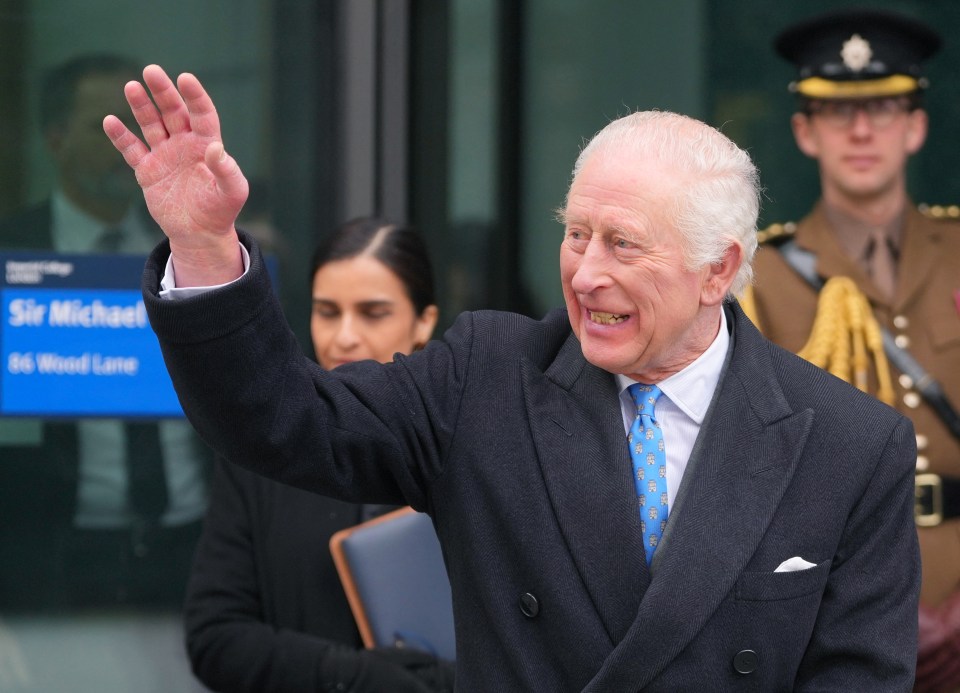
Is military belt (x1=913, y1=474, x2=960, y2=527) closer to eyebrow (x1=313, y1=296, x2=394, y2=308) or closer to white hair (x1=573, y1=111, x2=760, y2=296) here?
eyebrow (x1=313, y1=296, x2=394, y2=308)

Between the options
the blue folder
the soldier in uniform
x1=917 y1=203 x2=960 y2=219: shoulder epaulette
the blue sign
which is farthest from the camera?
the blue sign

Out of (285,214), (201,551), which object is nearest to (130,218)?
(285,214)

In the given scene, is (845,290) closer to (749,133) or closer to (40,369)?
(749,133)

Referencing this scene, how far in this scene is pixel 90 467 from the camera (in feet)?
14.1

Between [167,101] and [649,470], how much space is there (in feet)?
3.03

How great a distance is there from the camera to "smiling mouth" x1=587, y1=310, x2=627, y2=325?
231 cm

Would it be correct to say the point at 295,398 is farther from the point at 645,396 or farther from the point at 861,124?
the point at 861,124

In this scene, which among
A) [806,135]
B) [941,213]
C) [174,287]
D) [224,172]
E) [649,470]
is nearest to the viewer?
[224,172]

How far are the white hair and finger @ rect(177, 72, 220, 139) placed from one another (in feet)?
2.09

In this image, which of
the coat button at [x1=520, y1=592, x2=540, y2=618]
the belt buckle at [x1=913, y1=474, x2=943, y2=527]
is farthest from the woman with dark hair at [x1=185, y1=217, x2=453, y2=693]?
the belt buckle at [x1=913, y1=474, x2=943, y2=527]

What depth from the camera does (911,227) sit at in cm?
384

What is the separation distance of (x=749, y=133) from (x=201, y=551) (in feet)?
8.42

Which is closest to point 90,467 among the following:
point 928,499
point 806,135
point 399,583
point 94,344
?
point 94,344

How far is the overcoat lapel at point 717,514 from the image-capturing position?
85.6 inches
